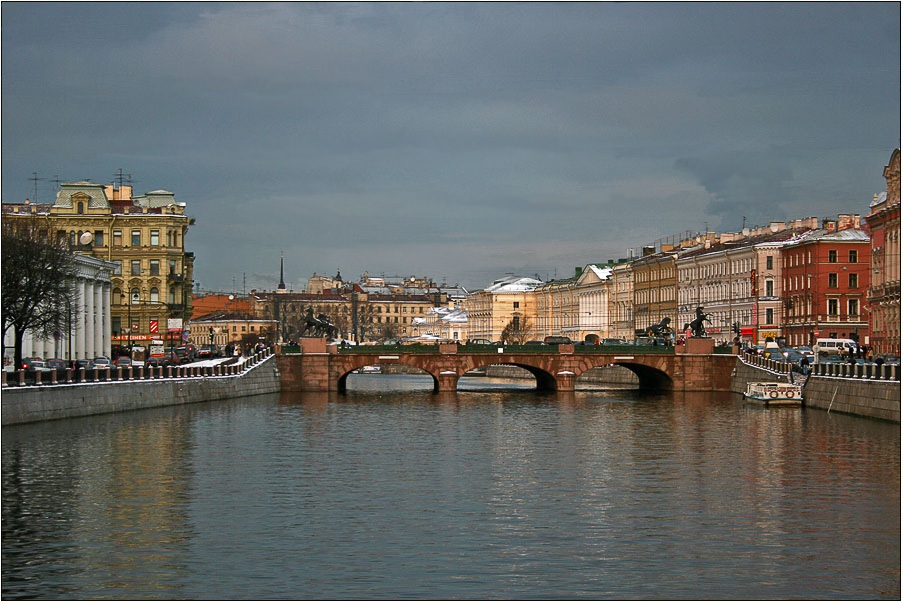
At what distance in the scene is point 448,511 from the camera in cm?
3519

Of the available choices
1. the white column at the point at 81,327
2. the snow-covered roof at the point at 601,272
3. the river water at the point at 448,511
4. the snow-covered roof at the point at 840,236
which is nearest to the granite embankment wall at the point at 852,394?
the river water at the point at 448,511

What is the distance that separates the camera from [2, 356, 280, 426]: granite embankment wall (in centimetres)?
5469

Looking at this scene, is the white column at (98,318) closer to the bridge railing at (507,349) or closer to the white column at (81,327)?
the white column at (81,327)

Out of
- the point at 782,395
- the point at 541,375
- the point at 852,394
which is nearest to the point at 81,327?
the point at 541,375

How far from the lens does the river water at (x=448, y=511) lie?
26875 mm

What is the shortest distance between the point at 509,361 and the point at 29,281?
4083 cm

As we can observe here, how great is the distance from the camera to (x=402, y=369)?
19288 cm

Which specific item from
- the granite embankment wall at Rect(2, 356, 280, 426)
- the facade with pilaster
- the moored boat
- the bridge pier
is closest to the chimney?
the bridge pier

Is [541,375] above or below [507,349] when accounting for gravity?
below

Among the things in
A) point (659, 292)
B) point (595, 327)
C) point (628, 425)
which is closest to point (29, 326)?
point (628, 425)

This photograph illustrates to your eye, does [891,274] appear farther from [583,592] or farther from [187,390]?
[583,592]

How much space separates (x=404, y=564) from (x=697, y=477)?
16264mm

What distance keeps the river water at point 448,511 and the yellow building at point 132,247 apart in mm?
62103

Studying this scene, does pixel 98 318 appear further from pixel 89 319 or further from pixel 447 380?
pixel 447 380
